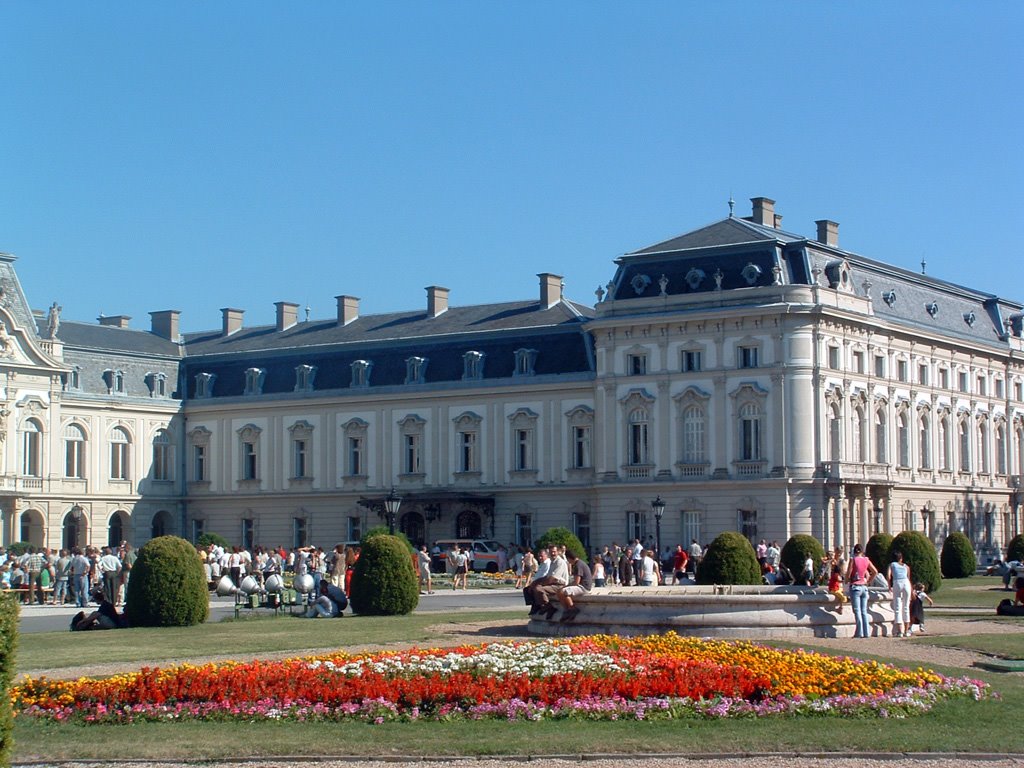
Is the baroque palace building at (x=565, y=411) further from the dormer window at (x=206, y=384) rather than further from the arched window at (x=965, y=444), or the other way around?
the dormer window at (x=206, y=384)

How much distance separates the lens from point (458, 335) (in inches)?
2817

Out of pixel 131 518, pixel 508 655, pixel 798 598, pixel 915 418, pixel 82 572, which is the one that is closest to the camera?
pixel 508 655

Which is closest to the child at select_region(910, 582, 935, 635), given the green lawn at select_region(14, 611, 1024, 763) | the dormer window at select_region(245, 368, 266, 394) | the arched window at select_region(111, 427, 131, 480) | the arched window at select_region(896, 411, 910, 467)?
the green lawn at select_region(14, 611, 1024, 763)

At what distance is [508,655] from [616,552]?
36.4 metres

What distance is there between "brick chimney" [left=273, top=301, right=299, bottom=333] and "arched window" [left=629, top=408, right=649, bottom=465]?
21.4 m

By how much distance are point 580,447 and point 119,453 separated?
21.9 m

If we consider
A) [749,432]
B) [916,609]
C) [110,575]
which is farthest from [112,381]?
[916,609]

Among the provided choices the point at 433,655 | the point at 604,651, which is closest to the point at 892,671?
the point at 604,651

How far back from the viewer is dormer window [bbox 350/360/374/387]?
73438 mm

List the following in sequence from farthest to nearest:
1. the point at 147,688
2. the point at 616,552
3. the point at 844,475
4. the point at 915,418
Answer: the point at 915,418 → the point at 844,475 → the point at 616,552 → the point at 147,688

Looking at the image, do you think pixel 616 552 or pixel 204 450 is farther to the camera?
pixel 204 450

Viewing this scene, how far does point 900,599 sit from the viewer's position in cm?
2789

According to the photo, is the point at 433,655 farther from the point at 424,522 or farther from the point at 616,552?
the point at 424,522

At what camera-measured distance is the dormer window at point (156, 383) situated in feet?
252
